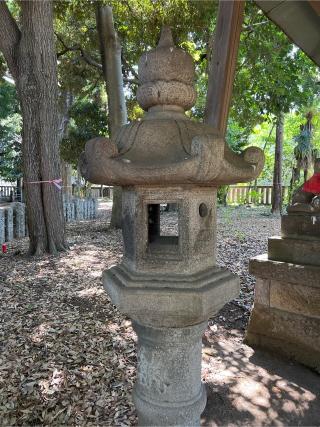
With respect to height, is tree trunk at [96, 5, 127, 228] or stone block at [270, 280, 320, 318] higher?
tree trunk at [96, 5, 127, 228]

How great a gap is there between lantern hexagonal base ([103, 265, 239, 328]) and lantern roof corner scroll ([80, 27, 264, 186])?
1.92 feet

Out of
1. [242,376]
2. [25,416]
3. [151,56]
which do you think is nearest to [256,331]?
[242,376]

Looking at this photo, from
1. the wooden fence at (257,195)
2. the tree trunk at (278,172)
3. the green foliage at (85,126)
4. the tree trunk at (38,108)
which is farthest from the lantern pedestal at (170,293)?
the wooden fence at (257,195)

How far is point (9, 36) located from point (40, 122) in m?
1.70

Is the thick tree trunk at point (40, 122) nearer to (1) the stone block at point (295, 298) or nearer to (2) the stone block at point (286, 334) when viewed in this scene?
(2) the stone block at point (286, 334)

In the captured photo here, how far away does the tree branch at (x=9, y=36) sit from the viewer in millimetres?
6391

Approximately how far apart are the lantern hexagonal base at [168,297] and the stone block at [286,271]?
1.37m

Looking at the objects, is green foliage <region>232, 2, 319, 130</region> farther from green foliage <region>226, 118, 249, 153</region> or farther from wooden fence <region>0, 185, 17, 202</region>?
wooden fence <region>0, 185, 17, 202</region>

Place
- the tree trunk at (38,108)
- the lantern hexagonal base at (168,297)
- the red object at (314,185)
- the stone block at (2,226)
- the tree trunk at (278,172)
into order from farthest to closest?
the tree trunk at (278,172), the stone block at (2,226), the tree trunk at (38,108), the red object at (314,185), the lantern hexagonal base at (168,297)

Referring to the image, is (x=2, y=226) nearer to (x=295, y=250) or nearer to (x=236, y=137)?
(x=295, y=250)

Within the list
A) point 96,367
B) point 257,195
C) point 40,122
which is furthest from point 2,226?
point 257,195

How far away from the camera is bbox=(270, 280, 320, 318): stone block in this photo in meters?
3.13

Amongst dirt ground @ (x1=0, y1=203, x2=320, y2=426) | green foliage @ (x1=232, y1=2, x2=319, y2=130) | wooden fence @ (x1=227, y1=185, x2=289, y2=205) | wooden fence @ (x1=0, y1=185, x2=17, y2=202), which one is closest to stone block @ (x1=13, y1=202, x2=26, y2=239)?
dirt ground @ (x1=0, y1=203, x2=320, y2=426)

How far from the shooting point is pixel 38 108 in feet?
21.5
